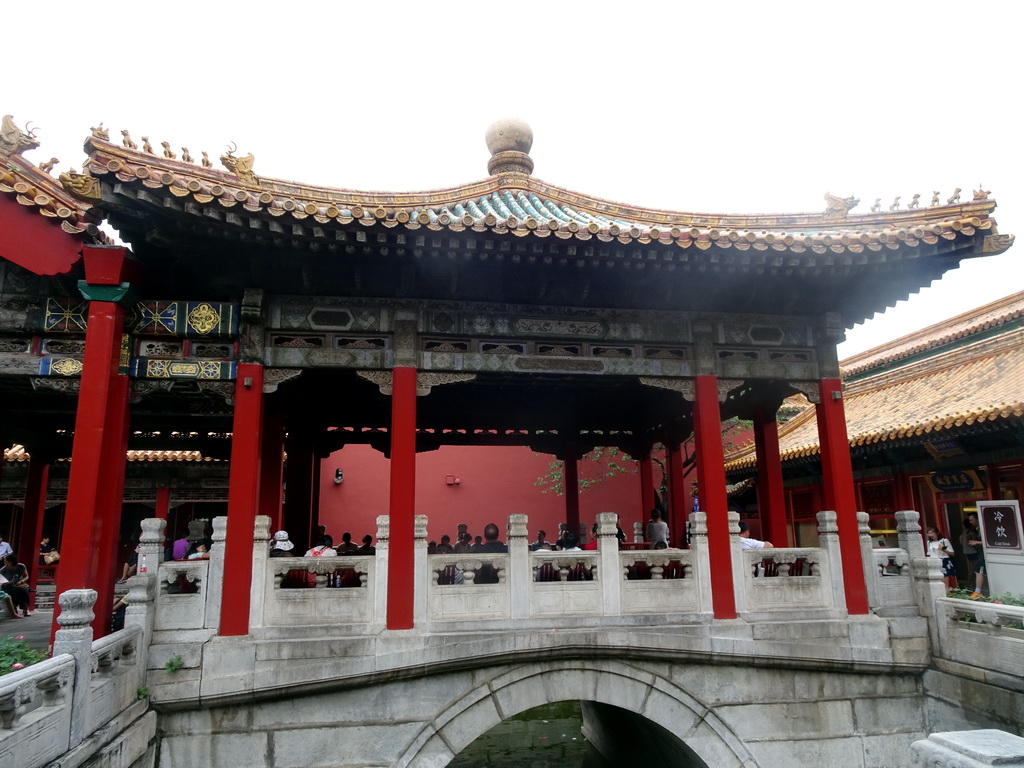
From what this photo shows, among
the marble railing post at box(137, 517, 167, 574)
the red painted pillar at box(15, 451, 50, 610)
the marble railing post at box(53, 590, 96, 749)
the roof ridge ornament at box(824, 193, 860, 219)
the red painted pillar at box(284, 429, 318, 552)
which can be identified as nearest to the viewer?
the marble railing post at box(53, 590, 96, 749)

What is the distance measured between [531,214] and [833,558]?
5.41 m

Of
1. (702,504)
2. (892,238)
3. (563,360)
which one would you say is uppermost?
(892,238)

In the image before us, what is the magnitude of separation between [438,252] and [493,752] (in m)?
8.80

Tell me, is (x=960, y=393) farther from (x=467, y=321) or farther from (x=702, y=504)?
(x=467, y=321)

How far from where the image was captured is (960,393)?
10.1m

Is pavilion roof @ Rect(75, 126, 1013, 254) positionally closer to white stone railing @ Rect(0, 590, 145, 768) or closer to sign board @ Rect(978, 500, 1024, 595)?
white stone railing @ Rect(0, 590, 145, 768)

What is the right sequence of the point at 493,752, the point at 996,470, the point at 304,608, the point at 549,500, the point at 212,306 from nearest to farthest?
the point at 304,608
the point at 212,306
the point at 996,470
the point at 493,752
the point at 549,500

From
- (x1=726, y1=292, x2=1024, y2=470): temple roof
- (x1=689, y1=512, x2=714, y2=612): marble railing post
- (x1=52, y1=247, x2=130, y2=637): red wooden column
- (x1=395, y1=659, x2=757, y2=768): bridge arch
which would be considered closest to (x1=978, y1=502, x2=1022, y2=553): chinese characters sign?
(x1=726, y1=292, x2=1024, y2=470): temple roof

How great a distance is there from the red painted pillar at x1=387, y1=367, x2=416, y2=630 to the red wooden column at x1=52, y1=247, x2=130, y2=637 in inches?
99.2

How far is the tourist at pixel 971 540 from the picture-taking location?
9227 mm

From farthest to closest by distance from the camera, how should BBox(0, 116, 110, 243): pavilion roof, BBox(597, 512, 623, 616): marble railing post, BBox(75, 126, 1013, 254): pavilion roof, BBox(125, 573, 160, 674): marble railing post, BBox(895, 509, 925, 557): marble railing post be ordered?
BBox(895, 509, 925, 557): marble railing post < BBox(597, 512, 623, 616): marble railing post < BBox(0, 116, 110, 243): pavilion roof < BBox(75, 126, 1013, 254): pavilion roof < BBox(125, 573, 160, 674): marble railing post

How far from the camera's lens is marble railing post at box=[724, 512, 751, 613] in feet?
22.4

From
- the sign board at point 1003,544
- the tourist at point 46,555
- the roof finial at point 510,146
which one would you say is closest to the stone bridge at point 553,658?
the sign board at point 1003,544

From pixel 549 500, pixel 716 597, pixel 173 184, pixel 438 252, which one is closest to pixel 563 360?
pixel 438 252
